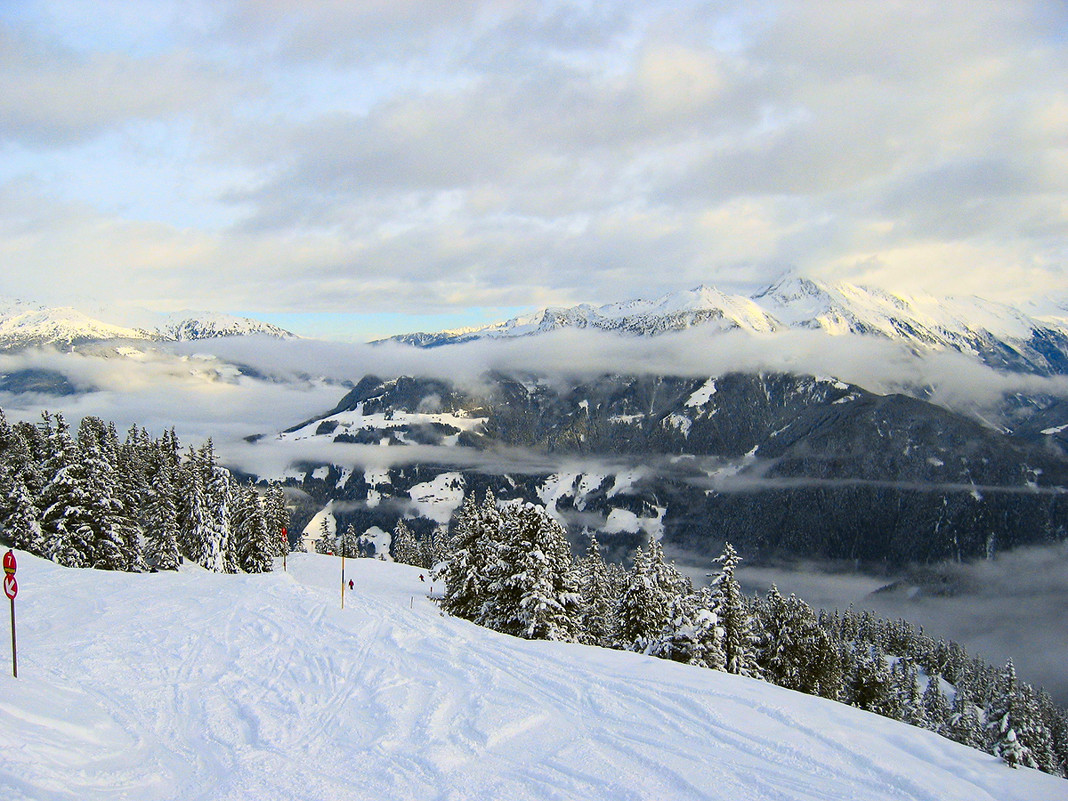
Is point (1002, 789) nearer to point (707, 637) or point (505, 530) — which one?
point (707, 637)

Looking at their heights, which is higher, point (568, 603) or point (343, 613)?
point (343, 613)

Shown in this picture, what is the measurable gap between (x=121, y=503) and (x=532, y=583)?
27494mm

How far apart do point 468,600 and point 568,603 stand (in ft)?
19.3

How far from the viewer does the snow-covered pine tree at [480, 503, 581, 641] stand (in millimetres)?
29797

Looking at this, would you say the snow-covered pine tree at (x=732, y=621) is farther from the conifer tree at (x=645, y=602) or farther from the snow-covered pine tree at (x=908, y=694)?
the snow-covered pine tree at (x=908, y=694)

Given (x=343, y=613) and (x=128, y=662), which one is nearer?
(x=128, y=662)

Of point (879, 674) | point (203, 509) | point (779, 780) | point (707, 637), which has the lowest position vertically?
point (879, 674)

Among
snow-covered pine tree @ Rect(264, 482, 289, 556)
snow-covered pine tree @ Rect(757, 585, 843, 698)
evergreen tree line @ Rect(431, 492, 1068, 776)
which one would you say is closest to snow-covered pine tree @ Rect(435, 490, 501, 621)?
evergreen tree line @ Rect(431, 492, 1068, 776)

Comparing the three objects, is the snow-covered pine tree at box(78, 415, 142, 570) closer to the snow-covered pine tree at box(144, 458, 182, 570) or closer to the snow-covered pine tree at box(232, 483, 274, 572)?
the snow-covered pine tree at box(144, 458, 182, 570)

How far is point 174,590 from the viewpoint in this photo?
23.4 meters

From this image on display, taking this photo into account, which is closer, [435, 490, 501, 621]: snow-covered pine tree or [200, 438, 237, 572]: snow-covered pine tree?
[435, 490, 501, 621]: snow-covered pine tree

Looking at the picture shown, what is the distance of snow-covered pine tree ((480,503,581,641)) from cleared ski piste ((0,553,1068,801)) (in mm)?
12615

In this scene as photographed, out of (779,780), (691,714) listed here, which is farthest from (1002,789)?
(691,714)

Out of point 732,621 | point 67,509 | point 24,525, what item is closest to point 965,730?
point 732,621
